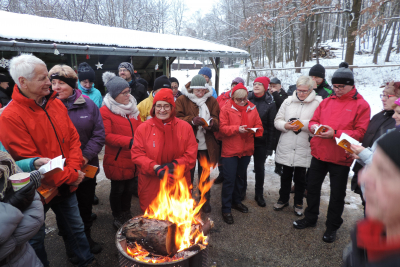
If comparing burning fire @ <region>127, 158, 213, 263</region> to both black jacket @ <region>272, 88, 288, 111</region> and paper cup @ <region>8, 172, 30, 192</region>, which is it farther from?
black jacket @ <region>272, 88, 288, 111</region>

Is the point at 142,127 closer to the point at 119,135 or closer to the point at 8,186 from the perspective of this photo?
the point at 119,135

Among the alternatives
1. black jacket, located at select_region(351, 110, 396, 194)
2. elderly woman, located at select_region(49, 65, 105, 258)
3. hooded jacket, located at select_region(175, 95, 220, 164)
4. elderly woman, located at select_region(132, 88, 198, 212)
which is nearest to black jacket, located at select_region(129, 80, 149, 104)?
A: hooded jacket, located at select_region(175, 95, 220, 164)

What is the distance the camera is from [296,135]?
3.96 m

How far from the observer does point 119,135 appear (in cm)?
338

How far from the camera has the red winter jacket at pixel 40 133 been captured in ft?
7.05

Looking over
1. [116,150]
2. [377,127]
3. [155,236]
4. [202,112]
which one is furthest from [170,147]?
[377,127]

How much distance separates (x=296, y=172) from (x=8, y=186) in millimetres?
3950

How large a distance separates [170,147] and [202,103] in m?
1.32

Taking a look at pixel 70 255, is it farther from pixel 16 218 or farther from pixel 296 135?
pixel 296 135

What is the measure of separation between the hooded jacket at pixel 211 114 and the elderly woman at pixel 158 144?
94 centimetres

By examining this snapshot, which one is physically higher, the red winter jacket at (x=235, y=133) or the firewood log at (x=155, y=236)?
the red winter jacket at (x=235, y=133)

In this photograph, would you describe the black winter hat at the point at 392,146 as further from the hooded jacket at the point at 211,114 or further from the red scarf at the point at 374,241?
the hooded jacket at the point at 211,114

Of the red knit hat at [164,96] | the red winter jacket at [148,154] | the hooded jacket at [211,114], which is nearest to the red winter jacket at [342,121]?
the hooded jacket at [211,114]

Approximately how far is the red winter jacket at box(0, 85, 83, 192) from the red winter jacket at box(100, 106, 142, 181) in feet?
2.42
